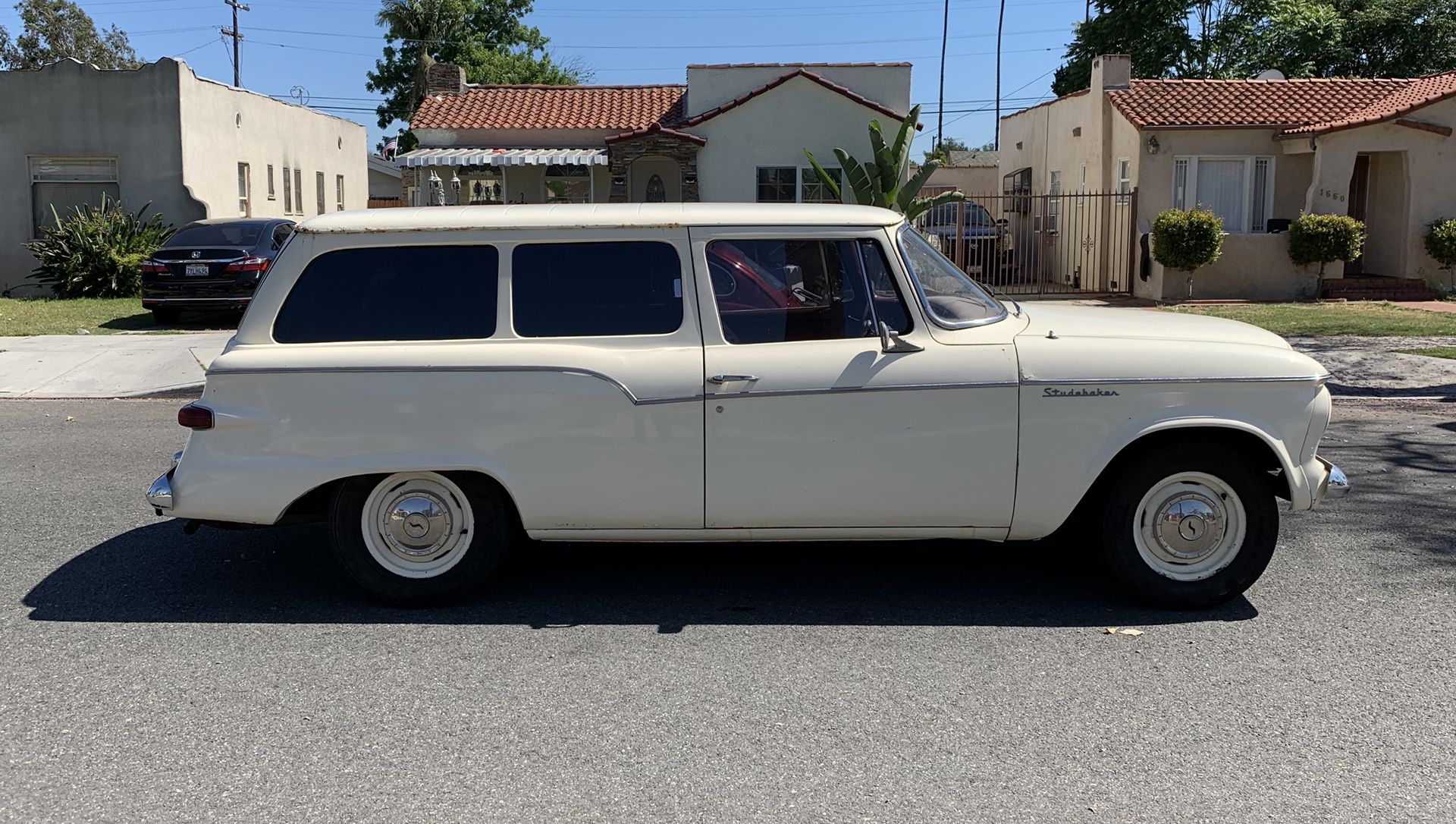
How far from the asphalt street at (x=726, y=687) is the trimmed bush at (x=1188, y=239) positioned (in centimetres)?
1475

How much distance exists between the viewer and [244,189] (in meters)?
27.8

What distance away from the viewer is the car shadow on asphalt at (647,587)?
545 centimetres

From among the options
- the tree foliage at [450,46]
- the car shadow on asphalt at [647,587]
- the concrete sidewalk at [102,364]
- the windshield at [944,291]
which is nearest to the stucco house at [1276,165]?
the concrete sidewalk at [102,364]

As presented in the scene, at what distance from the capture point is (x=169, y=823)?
12.0 ft

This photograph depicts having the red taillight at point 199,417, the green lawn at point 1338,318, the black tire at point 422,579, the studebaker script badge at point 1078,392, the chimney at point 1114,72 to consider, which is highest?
the chimney at point 1114,72

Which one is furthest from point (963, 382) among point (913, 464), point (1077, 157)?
point (1077, 157)

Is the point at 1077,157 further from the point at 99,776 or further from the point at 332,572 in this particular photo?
the point at 99,776

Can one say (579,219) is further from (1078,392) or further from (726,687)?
(1078,392)

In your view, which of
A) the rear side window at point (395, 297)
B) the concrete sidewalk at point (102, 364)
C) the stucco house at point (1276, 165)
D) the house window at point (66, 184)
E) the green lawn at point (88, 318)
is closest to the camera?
the rear side window at point (395, 297)

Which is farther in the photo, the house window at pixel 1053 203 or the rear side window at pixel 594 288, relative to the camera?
the house window at pixel 1053 203

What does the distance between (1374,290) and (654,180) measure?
15317mm

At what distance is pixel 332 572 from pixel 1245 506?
4.08 metres

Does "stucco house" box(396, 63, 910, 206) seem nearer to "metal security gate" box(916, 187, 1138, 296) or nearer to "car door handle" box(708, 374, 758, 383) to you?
"metal security gate" box(916, 187, 1138, 296)

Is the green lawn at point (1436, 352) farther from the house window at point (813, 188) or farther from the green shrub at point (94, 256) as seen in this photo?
the green shrub at point (94, 256)
